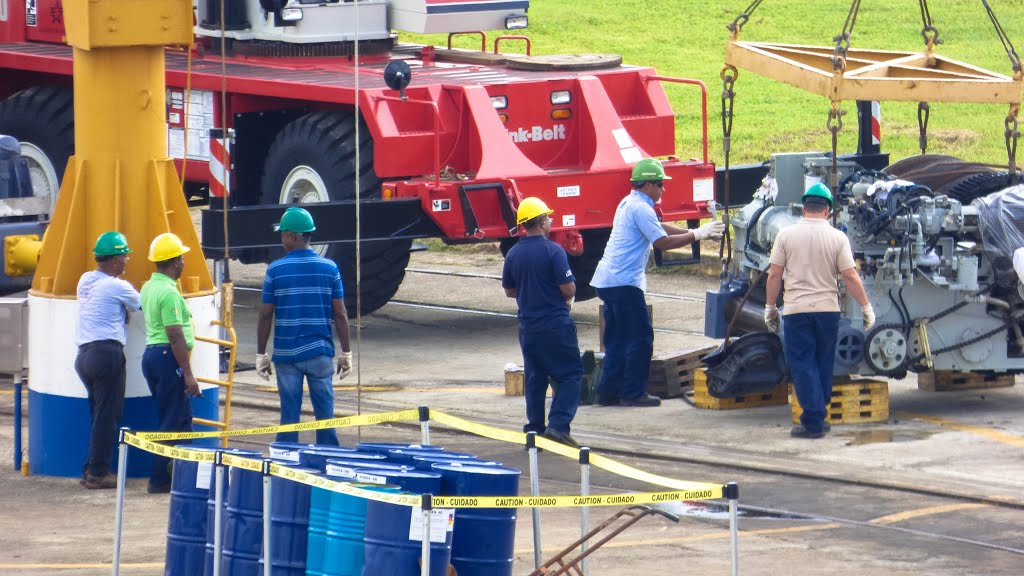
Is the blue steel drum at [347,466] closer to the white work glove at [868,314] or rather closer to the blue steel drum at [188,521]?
the blue steel drum at [188,521]

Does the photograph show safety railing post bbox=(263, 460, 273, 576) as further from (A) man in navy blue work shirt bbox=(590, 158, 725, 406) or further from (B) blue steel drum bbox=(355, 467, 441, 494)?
(A) man in navy blue work shirt bbox=(590, 158, 725, 406)

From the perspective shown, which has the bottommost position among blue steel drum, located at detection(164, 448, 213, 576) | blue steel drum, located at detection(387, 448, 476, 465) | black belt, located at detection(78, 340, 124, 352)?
blue steel drum, located at detection(164, 448, 213, 576)

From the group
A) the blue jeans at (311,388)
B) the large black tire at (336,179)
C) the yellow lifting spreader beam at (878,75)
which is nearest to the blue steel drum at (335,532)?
the blue jeans at (311,388)

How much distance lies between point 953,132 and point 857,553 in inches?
629

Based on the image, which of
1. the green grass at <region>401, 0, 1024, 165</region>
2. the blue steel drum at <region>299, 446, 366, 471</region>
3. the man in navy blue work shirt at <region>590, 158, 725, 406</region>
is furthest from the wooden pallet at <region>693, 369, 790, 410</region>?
the green grass at <region>401, 0, 1024, 165</region>

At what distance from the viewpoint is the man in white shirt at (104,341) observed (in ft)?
36.3

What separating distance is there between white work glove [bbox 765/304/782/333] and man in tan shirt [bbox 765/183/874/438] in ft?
0.48

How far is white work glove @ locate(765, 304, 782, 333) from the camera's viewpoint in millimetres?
12250

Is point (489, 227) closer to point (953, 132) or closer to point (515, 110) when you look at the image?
point (515, 110)

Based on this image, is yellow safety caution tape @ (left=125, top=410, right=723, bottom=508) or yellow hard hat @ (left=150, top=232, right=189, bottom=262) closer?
yellow safety caution tape @ (left=125, top=410, right=723, bottom=508)

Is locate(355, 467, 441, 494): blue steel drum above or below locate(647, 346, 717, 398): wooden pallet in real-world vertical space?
below

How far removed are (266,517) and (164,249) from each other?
3.48 meters

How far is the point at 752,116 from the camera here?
26734mm

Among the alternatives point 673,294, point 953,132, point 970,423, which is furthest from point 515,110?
point 953,132
